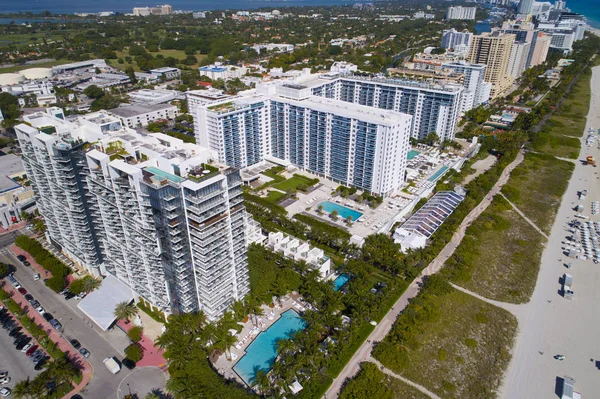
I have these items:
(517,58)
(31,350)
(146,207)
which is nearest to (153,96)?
(31,350)

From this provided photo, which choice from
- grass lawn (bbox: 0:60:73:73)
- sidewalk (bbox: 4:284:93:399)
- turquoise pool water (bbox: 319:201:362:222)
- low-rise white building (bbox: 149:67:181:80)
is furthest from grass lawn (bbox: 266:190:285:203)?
grass lawn (bbox: 0:60:73:73)

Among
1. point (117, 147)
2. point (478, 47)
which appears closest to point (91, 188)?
point (117, 147)

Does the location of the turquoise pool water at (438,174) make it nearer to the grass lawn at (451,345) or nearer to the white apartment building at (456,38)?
the grass lawn at (451,345)

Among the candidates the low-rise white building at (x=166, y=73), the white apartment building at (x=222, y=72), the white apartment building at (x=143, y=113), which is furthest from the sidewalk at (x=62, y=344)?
the low-rise white building at (x=166, y=73)

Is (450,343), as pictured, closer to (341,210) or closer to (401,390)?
(401,390)

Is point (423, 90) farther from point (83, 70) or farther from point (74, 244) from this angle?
point (83, 70)

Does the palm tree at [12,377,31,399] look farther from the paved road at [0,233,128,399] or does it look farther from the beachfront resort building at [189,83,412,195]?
the beachfront resort building at [189,83,412,195]
